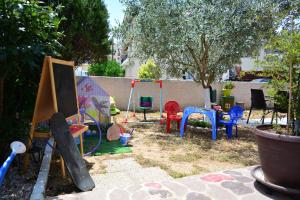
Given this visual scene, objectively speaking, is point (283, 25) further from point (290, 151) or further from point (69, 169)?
point (69, 169)

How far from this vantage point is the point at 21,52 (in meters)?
3.21

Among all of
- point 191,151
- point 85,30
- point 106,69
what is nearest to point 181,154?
point 191,151

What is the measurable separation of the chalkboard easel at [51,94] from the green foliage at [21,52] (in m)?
0.16

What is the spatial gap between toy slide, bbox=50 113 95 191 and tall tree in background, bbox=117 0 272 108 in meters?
3.80

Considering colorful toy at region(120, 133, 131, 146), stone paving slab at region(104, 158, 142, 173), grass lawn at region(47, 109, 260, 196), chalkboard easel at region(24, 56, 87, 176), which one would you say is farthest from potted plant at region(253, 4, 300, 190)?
colorful toy at region(120, 133, 131, 146)

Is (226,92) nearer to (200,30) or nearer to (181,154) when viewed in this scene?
(200,30)

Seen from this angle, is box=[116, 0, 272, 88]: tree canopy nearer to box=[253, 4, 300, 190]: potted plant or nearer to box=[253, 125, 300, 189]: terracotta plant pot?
box=[253, 4, 300, 190]: potted plant

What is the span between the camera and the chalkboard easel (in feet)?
12.1

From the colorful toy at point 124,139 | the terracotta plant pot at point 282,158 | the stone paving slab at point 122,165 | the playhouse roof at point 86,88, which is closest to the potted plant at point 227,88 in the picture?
the playhouse roof at point 86,88

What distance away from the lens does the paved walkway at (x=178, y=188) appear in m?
3.17

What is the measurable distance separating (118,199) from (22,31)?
216 centimetres

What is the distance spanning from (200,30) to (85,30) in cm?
280

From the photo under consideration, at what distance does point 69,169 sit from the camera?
344 centimetres

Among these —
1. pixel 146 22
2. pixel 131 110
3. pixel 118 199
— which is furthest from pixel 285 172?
pixel 131 110
